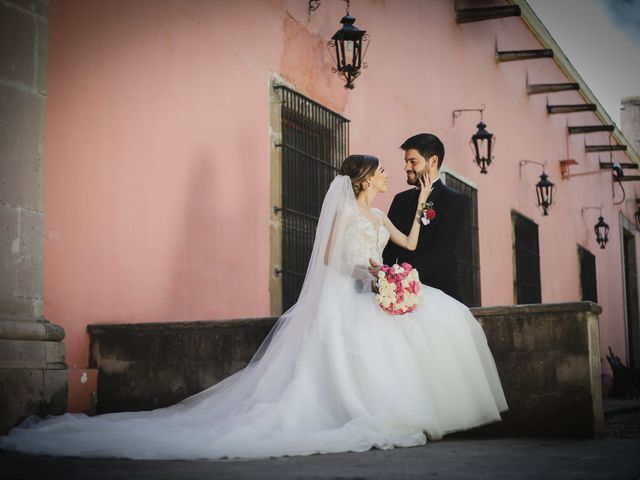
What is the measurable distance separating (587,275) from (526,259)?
16.1 feet

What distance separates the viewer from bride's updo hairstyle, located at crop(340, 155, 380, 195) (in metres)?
5.89

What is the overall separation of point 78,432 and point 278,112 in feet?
12.6

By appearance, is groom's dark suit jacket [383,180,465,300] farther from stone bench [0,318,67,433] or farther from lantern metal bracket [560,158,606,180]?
lantern metal bracket [560,158,606,180]

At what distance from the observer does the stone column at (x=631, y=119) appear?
2675cm

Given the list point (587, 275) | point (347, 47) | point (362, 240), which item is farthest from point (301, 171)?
point (587, 275)

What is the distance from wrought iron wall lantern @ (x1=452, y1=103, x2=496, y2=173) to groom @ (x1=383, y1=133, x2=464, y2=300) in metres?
5.77

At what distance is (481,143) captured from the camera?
12125 mm

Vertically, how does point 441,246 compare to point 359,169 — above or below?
below

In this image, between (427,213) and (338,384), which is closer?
(338,384)

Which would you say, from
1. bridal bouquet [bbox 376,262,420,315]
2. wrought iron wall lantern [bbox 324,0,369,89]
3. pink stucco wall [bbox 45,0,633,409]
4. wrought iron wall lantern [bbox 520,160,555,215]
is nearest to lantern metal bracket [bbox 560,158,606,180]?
wrought iron wall lantern [bbox 520,160,555,215]

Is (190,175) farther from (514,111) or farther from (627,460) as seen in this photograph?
(514,111)

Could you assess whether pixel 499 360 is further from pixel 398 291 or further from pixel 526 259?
pixel 526 259

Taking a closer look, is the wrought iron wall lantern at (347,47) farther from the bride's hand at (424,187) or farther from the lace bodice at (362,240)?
the lace bodice at (362,240)

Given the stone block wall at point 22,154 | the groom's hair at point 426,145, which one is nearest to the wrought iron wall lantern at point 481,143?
the groom's hair at point 426,145
